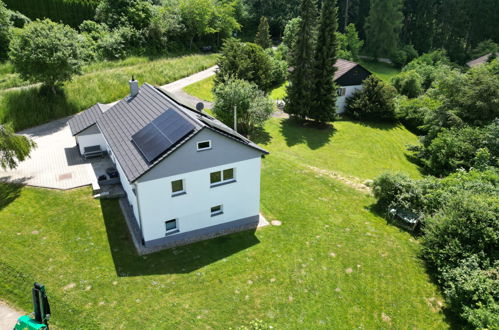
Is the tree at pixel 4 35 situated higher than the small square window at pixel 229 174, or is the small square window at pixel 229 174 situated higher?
the tree at pixel 4 35

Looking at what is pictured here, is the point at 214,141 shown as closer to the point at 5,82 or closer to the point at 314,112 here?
the point at 314,112

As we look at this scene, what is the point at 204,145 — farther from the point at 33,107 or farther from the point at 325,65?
the point at 325,65

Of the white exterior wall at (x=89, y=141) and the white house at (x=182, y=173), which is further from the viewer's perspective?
the white exterior wall at (x=89, y=141)

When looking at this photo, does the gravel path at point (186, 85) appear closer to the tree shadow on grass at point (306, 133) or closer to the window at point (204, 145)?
the tree shadow on grass at point (306, 133)

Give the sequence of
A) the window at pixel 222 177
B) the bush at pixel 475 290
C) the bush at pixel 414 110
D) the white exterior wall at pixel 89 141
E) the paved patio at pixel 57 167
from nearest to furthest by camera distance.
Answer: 1. the bush at pixel 475 290
2. the window at pixel 222 177
3. the paved patio at pixel 57 167
4. the white exterior wall at pixel 89 141
5. the bush at pixel 414 110

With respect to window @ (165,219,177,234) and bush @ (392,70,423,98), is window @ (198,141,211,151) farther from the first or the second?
bush @ (392,70,423,98)

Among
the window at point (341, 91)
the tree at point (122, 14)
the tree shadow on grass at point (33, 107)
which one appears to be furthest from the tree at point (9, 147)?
the tree at point (122, 14)

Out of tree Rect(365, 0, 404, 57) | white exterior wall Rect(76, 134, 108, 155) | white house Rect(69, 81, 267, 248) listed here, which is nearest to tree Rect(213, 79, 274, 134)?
white exterior wall Rect(76, 134, 108, 155)
